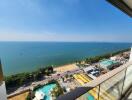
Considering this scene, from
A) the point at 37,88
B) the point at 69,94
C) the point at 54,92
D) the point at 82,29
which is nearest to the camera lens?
the point at 69,94

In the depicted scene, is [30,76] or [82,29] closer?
[30,76]

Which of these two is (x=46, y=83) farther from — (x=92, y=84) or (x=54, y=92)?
(x=92, y=84)

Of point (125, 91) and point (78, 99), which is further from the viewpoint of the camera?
point (125, 91)

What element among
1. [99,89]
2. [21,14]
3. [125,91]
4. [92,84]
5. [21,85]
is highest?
[21,14]

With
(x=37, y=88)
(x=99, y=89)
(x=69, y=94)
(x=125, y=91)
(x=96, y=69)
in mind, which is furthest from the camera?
(x=96, y=69)

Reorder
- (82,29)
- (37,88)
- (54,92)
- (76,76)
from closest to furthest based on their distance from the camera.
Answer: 1. (54,92)
2. (37,88)
3. (76,76)
4. (82,29)

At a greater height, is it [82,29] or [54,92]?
[82,29]

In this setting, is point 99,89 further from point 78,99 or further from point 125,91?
point 125,91

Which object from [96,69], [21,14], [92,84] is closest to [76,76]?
[96,69]

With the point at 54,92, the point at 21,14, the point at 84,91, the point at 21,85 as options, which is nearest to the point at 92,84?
the point at 84,91
